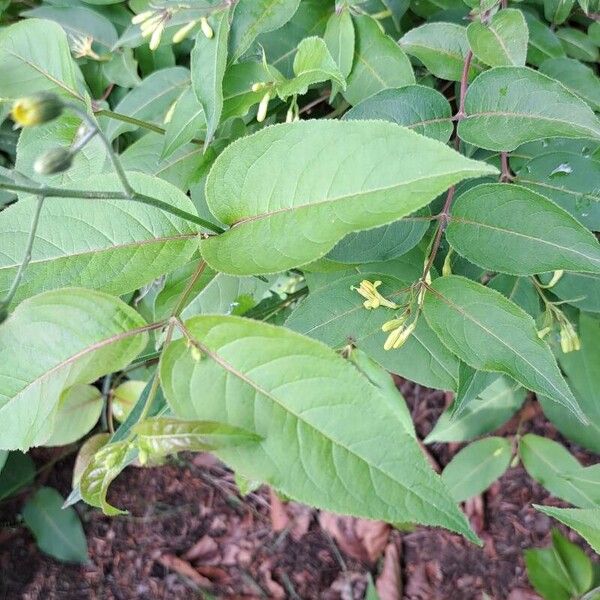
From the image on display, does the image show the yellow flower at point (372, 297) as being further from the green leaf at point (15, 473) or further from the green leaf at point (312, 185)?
the green leaf at point (15, 473)

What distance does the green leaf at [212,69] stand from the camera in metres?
0.83

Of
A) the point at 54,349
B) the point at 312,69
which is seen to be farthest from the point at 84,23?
the point at 54,349

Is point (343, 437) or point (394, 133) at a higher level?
point (394, 133)

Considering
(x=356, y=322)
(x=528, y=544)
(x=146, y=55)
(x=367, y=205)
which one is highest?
(x=367, y=205)

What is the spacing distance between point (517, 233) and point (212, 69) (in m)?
0.44

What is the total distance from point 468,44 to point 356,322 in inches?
18.0

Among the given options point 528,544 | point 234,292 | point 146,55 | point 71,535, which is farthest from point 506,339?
point 71,535

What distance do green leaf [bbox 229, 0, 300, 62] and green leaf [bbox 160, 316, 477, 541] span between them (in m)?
0.44

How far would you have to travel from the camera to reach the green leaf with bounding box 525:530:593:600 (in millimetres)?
1418

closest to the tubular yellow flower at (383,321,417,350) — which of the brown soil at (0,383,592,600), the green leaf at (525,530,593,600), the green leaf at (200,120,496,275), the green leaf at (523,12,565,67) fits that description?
the green leaf at (200,120,496,275)

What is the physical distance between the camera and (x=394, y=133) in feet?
1.91

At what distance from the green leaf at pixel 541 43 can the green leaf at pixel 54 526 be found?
168 centimetres

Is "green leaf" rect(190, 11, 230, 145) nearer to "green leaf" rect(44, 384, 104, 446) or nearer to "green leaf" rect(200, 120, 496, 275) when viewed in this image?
"green leaf" rect(200, 120, 496, 275)

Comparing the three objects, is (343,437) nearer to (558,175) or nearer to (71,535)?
(558,175)
